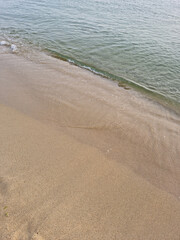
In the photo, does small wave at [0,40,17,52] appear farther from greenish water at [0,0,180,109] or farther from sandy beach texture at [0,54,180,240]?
sandy beach texture at [0,54,180,240]

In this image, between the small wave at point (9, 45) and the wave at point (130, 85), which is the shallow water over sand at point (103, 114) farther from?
the small wave at point (9, 45)

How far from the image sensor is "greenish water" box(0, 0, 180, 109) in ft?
22.7

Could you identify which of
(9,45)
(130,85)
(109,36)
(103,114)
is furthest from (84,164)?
(109,36)

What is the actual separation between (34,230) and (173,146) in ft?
10.9

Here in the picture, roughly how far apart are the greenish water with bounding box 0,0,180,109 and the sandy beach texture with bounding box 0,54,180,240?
5.98 feet

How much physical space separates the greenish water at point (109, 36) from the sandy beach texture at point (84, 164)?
1.82 m

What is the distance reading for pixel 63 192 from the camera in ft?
8.98

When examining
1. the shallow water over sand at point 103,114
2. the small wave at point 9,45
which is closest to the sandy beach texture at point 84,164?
the shallow water over sand at point 103,114

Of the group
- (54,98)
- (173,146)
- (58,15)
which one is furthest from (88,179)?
(58,15)

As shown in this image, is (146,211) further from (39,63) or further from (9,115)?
(39,63)

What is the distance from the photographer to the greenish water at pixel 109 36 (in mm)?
6913

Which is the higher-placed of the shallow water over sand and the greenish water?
the greenish water

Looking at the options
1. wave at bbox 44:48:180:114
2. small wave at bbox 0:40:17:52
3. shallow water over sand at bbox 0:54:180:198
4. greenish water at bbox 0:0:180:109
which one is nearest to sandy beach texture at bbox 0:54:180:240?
shallow water over sand at bbox 0:54:180:198

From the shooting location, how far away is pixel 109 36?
9.89m
